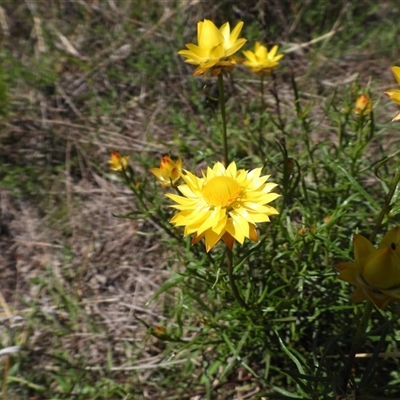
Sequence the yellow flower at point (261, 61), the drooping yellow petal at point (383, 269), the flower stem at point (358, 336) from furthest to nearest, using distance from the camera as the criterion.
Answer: the yellow flower at point (261, 61), the flower stem at point (358, 336), the drooping yellow petal at point (383, 269)

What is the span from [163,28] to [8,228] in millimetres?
1924

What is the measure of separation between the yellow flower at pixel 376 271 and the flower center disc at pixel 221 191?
38 centimetres

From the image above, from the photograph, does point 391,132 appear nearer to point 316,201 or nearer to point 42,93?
point 316,201

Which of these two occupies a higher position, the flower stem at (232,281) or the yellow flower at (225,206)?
the yellow flower at (225,206)

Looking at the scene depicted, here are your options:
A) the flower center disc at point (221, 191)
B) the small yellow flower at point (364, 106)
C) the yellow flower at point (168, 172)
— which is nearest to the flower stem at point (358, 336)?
the flower center disc at point (221, 191)

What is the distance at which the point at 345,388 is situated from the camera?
1.25 meters

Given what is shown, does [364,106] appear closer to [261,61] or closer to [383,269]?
[261,61]

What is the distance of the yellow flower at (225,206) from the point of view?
119 cm

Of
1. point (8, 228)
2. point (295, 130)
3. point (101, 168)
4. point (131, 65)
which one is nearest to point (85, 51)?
point (131, 65)

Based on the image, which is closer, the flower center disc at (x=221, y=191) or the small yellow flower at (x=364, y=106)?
the flower center disc at (x=221, y=191)

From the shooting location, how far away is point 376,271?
938 millimetres

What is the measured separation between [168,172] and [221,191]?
371mm

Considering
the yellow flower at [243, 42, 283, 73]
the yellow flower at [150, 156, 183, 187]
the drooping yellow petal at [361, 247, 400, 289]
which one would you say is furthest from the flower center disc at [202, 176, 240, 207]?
the yellow flower at [243, 42, 283, 73]

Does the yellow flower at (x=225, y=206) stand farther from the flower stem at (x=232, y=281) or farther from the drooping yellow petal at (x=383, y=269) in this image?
the drooping yellow petal at (x=383, y=269)
